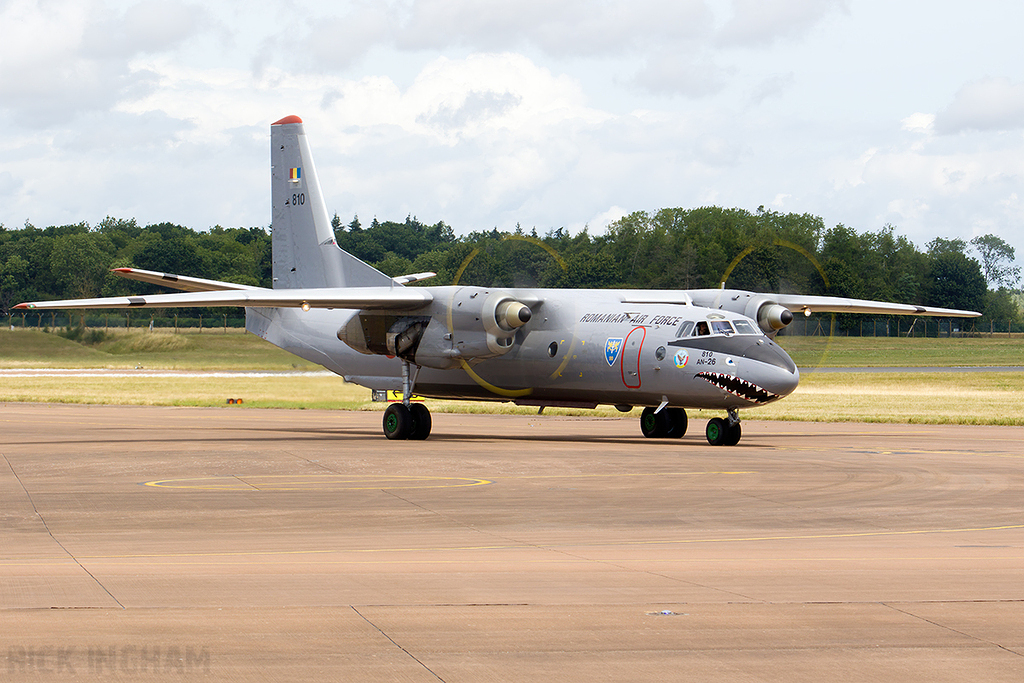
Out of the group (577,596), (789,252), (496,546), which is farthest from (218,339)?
(577,596)

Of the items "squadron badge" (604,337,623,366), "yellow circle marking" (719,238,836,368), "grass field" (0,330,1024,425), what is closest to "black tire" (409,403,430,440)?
"squadron badge" (604,337,623,366)

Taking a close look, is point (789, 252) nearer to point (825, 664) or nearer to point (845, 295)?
point (845, 295)

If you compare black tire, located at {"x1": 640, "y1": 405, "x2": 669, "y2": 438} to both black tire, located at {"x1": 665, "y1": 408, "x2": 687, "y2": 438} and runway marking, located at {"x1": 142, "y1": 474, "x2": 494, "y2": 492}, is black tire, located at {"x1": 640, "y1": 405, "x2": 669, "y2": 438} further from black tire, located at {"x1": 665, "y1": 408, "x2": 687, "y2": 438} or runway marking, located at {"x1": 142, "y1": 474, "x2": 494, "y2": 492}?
runway marking, located at {"x1": 142, "y1": 474, "x2": 494, "y2": 492}

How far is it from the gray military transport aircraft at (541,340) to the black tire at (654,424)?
3cm

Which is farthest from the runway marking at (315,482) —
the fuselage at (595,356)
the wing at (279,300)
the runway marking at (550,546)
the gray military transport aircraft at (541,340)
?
the fuselage at (595,356)

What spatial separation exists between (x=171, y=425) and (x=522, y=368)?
1194 cm

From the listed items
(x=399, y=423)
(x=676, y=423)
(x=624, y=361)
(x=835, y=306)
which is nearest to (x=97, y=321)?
(x=399, y=423)

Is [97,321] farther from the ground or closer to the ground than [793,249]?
closer to the ground

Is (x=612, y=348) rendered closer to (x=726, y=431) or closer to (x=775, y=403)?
(x=726, y=431)

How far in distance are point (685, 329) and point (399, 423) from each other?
7.84 meters

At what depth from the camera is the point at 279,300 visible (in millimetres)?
27906

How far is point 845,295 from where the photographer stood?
117ft

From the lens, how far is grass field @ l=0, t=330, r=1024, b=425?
130 feet

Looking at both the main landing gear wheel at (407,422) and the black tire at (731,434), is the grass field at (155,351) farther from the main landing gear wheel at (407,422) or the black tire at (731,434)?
the black tire at (731,434)
